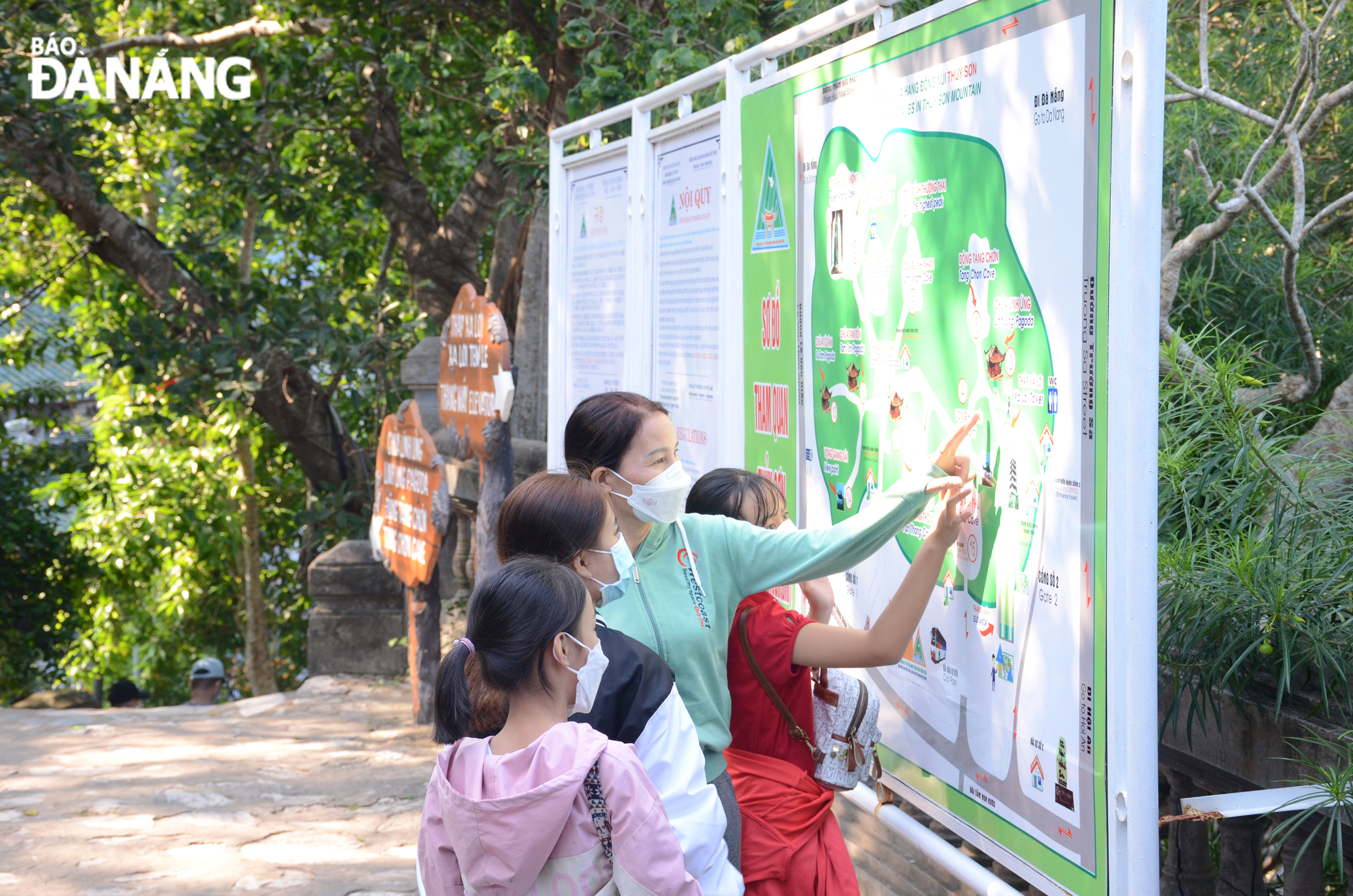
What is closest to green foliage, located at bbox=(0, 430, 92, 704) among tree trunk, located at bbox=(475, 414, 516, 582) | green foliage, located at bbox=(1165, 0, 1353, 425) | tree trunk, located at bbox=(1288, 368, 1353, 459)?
tree trunk, located at bbox=(475, 414, 516, 582)

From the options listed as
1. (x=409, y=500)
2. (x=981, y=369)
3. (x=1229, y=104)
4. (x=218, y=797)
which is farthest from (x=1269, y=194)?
(x=218, y=797)

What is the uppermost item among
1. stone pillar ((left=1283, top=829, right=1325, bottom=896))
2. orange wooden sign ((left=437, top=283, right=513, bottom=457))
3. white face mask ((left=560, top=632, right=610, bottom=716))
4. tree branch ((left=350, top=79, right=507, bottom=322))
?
tree branch ((left=350, top=79, right=507, bottom=322))

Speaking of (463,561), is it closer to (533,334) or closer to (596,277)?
(533,334)

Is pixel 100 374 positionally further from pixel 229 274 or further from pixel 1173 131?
pixel 1173 131

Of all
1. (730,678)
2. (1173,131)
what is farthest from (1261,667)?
(1173,131)

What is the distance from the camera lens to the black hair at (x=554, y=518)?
2.10 m

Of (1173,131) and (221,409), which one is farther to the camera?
(221,409)

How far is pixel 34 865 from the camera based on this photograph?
4.53 metres

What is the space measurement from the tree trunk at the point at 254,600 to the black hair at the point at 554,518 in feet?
33.5

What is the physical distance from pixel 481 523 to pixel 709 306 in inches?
103

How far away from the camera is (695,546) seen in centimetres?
227

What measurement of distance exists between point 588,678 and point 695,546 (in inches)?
18.7

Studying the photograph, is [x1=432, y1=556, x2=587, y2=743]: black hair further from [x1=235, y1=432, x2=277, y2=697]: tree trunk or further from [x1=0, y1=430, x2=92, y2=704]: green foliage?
[x1=0, y1=430, x2=92, y2=704]: green foliage

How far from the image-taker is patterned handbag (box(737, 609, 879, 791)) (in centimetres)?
226
